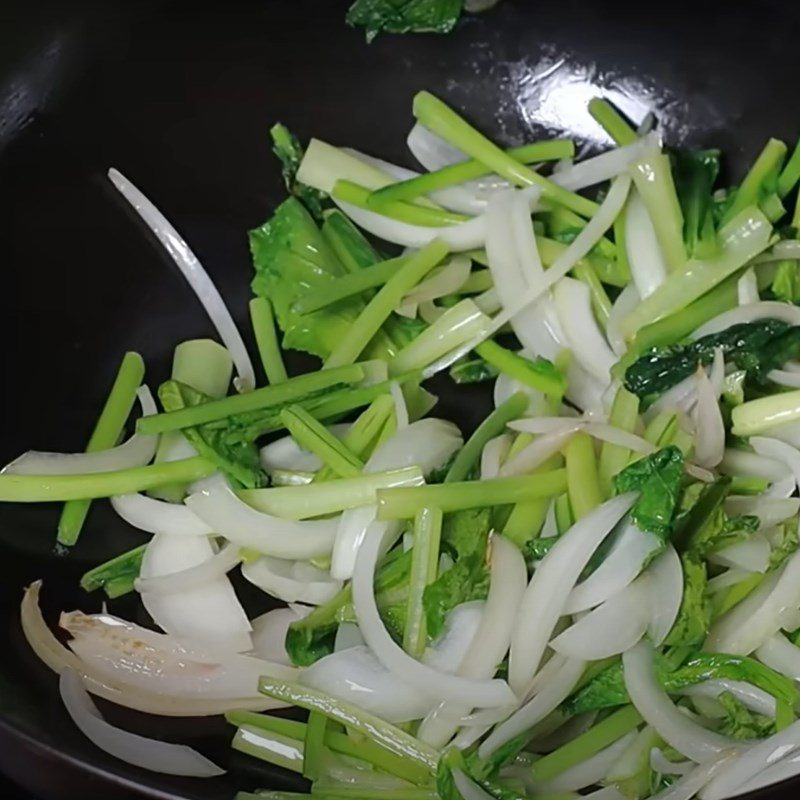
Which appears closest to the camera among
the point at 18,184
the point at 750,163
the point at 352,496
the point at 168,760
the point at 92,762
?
the point at 92,762

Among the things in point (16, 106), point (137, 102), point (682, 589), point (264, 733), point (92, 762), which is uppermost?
point (16, 106)

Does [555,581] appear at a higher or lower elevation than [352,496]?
lower

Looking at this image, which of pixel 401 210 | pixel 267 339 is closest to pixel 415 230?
pixel 401 210

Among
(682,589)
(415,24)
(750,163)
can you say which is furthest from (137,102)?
(682,589)

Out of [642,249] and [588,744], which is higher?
[642,249]

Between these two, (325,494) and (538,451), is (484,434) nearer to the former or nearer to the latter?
(538,451)

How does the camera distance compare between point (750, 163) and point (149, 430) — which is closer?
point (149, 430)

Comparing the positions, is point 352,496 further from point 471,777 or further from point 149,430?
point 471,777

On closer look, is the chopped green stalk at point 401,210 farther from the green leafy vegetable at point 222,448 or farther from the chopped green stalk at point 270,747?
the chopped green stalk at point 270,747
